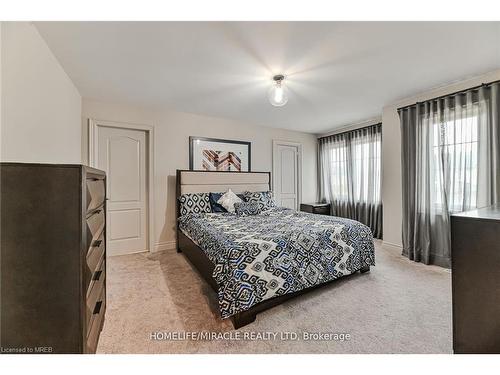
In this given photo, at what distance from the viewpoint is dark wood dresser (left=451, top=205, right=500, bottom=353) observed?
89 centimetres

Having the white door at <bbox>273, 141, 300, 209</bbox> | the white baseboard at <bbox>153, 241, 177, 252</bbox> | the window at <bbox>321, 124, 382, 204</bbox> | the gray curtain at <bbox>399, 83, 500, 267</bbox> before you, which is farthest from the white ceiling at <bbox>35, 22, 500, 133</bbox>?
the white baseboard at <bbox>153, 241, 177, 252</bbox>

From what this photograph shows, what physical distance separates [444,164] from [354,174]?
5.83ft

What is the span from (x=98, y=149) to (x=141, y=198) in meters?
0.95

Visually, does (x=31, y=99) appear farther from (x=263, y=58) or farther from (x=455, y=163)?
(x=455, y=163)

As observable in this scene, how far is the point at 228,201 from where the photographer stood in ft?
11.7

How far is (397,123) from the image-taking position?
344 cm

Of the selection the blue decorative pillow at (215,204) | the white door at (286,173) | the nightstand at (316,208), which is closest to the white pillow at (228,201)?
the blue decorative pillow at (215,204)

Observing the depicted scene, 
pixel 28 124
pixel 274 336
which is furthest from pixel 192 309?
pixel 28 124

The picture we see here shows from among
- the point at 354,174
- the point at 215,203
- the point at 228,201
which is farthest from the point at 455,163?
the point at 215,203

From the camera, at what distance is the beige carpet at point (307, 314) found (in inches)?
59.7

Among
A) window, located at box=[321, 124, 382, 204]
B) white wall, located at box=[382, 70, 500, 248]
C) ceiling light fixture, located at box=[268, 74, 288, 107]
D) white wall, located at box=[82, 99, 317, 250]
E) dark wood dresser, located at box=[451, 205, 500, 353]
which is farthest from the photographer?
window, located at box=[321, 124, 382, 204]

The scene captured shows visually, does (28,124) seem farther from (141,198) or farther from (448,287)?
(448,287)

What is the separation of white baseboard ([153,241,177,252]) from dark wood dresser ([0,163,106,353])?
271 cm

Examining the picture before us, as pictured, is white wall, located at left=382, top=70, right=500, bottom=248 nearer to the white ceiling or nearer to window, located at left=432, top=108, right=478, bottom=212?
the white ceiling
